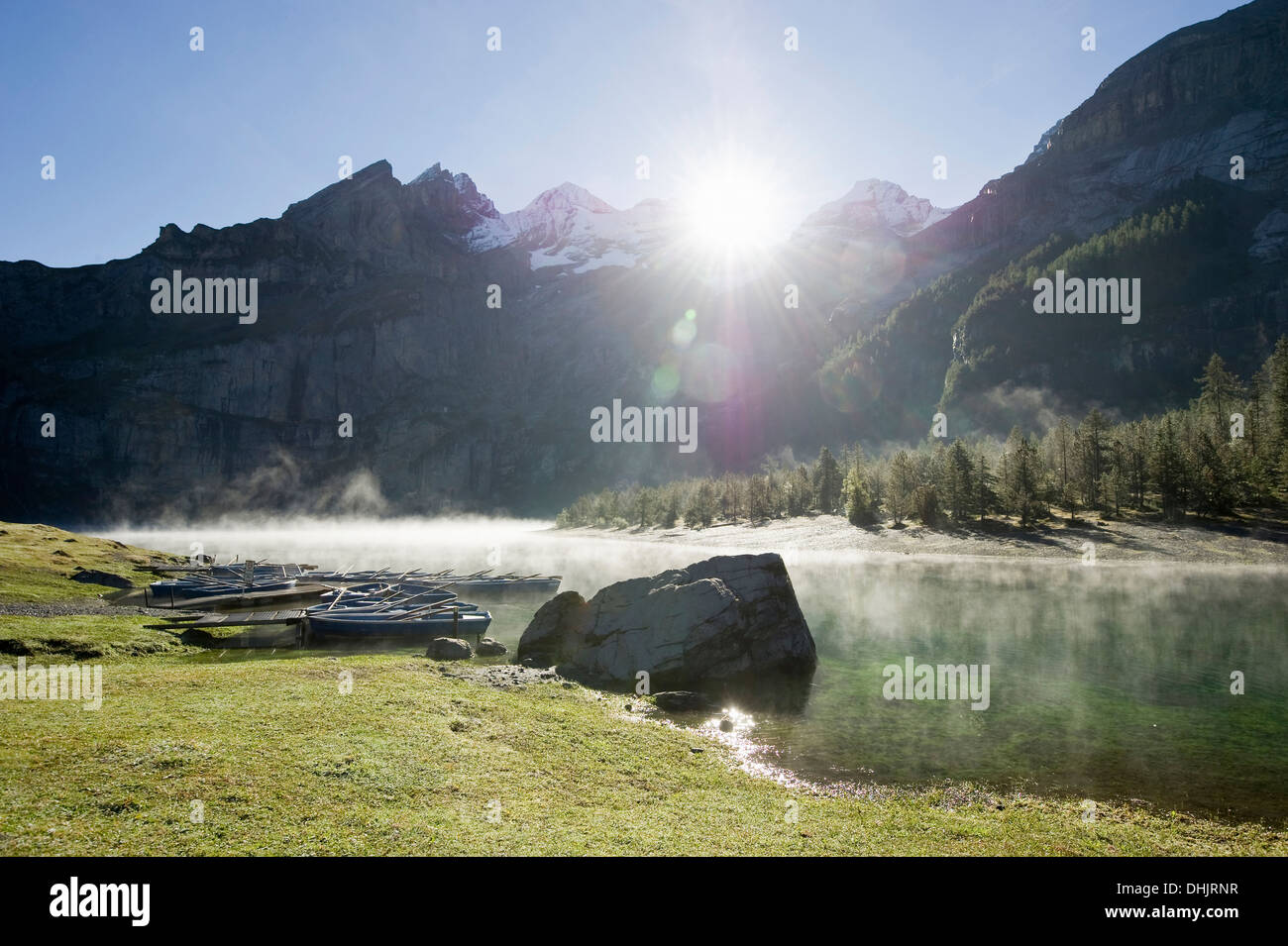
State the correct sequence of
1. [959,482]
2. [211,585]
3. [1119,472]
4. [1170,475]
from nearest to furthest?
[211,585] < [1170,475] < [1119,472] < [959,482]

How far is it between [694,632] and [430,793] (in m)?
17.2

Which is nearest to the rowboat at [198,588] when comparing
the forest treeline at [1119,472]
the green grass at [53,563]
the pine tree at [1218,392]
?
the green grass at [53,563]

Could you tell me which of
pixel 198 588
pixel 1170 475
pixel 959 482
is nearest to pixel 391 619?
pixel 198 588

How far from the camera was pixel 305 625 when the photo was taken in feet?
→ 124

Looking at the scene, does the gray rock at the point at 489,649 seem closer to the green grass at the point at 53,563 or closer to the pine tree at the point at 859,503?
the green grass at the point at 53,563

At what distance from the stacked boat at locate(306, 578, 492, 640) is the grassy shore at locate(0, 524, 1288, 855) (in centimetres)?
1691

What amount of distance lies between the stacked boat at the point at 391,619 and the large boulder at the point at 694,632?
9.75 meters

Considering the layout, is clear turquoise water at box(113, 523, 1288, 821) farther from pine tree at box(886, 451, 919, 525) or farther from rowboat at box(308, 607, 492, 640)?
pine tree at box(886, 451, 919, 525)

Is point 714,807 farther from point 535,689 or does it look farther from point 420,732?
point 535,689

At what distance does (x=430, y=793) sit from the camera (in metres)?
13.0

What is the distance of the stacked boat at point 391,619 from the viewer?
38.8 metres

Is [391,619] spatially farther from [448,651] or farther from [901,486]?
[901,486]
